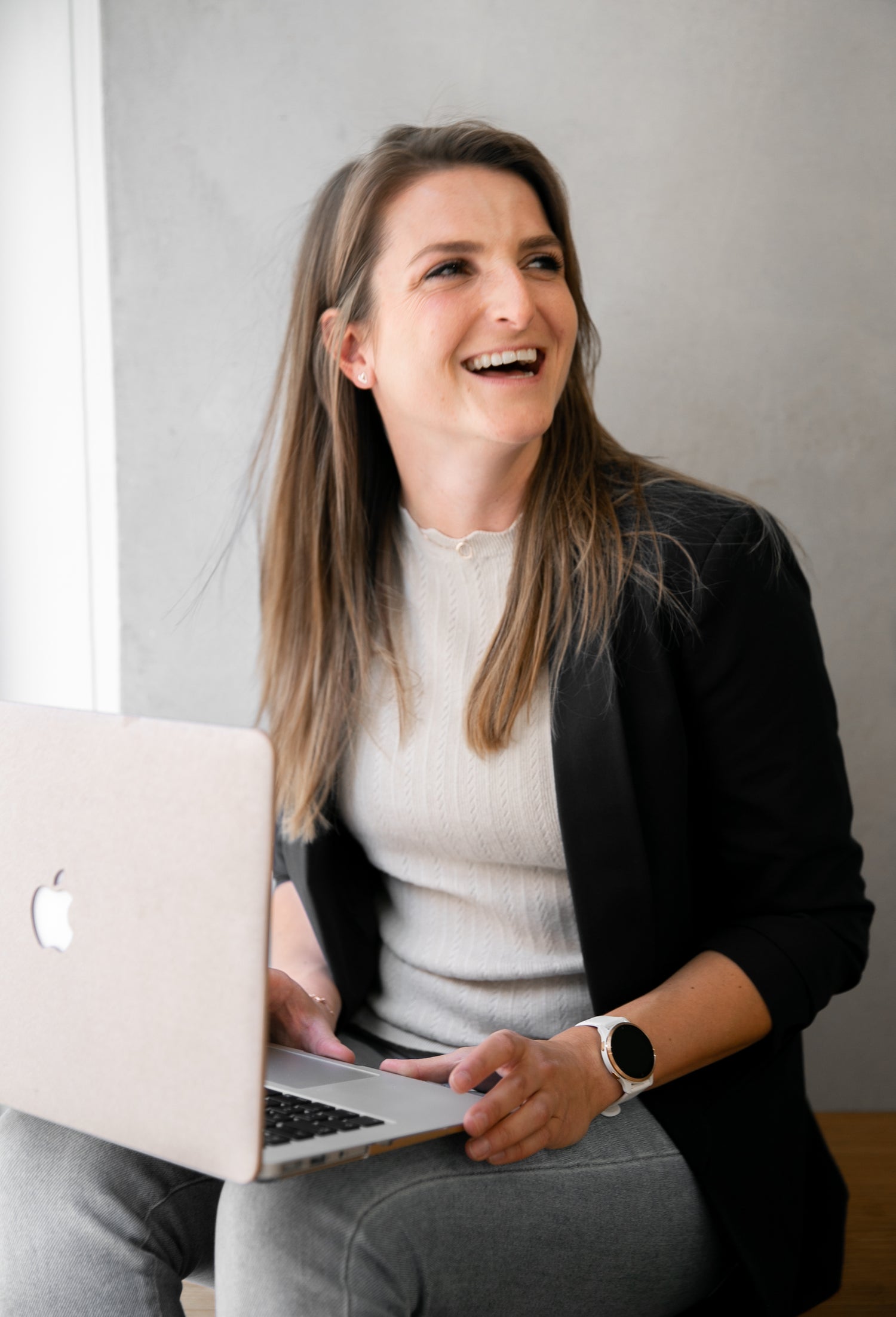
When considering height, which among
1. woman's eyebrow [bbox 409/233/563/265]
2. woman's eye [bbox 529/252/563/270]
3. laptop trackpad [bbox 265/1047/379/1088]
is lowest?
laptop trackpad [bbox 265/1047/379/1088]

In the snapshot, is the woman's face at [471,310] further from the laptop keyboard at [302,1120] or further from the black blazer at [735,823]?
the laptop keyboard at [302,1120]

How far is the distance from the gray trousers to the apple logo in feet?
0.83

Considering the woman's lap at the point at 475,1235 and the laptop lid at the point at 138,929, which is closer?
the laptop lid at the point at 138,929

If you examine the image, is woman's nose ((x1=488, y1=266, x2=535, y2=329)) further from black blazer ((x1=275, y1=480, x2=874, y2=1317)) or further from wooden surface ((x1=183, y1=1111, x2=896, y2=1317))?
wooden surface ((x1=183, y1=1111, x2=896, y2=1317))

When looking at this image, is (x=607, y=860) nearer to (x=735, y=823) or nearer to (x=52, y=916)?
(x=735, y=823)

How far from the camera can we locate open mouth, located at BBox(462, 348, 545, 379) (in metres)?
1.23

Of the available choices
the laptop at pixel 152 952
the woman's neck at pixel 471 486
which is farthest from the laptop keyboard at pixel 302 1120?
the woman's neck at pixel 471 486

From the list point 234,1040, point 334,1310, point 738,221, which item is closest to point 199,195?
point 738,221

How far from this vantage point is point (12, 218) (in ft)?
5.89

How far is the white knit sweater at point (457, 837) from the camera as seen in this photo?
1.20 metres

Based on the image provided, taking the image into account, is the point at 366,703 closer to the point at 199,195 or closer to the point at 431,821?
the point at 431,821

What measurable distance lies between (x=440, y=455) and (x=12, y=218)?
0.98 meters

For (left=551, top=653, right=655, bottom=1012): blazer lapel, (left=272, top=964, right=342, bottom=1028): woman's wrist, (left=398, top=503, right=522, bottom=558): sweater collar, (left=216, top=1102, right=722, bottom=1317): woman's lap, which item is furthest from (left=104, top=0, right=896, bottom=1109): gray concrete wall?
(left=216, top=1102, right=722, bottom=1317): woman's lap

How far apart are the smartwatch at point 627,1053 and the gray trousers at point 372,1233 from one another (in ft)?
0.21
